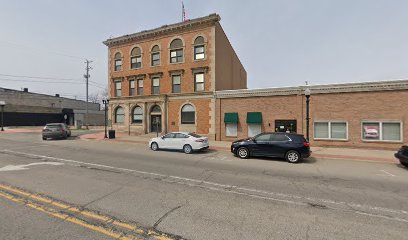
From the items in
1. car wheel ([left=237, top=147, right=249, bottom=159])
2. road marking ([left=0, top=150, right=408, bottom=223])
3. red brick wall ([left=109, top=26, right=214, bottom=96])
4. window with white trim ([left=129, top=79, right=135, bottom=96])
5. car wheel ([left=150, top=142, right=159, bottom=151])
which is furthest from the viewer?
window with white trim ([left=129, top=79, right=135, bottom=96])

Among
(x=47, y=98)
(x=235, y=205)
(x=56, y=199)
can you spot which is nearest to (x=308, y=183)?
(x=235, y=205)

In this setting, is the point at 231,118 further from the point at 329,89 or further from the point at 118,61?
A: the point at 118,61

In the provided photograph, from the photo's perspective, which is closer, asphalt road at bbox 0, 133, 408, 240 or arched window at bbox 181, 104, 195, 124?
asphalt road at bbox 0, 133, 408, 240

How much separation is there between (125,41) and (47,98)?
37303mm

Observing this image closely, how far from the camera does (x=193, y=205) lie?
515 centimetres

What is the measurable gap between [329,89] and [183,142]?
1222 centimetres

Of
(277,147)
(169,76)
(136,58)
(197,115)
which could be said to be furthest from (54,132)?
(277,147)

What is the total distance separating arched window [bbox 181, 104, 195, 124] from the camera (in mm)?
22250

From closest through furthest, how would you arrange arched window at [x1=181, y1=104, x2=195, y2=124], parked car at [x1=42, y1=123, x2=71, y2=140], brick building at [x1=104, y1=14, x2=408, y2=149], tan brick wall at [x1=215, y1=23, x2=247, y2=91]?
brick building at [x1=104, y1=14, x2=408, y2=149] → parked car at [x1=42, y1=123, x2=71, y2=140] → tan brick wall at [x1=215, y1=23, x2=247, y2=91] → arched window at [x1=181, y1=104, x2=195, y2=124]

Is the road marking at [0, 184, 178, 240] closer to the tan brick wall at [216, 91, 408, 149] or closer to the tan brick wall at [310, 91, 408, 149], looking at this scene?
the tan brick wall at [216, 91, 408, 149]

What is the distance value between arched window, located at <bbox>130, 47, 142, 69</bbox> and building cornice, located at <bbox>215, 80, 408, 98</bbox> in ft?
37.3

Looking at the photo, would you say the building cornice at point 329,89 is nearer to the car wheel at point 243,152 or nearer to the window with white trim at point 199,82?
the window with white trim at point 199,82

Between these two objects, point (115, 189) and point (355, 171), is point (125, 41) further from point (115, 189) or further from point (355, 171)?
point (355, 171)

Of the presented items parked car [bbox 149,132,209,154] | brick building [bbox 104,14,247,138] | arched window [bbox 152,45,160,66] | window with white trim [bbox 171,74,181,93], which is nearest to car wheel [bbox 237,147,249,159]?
parked car [bbox 149,132,209,154]
